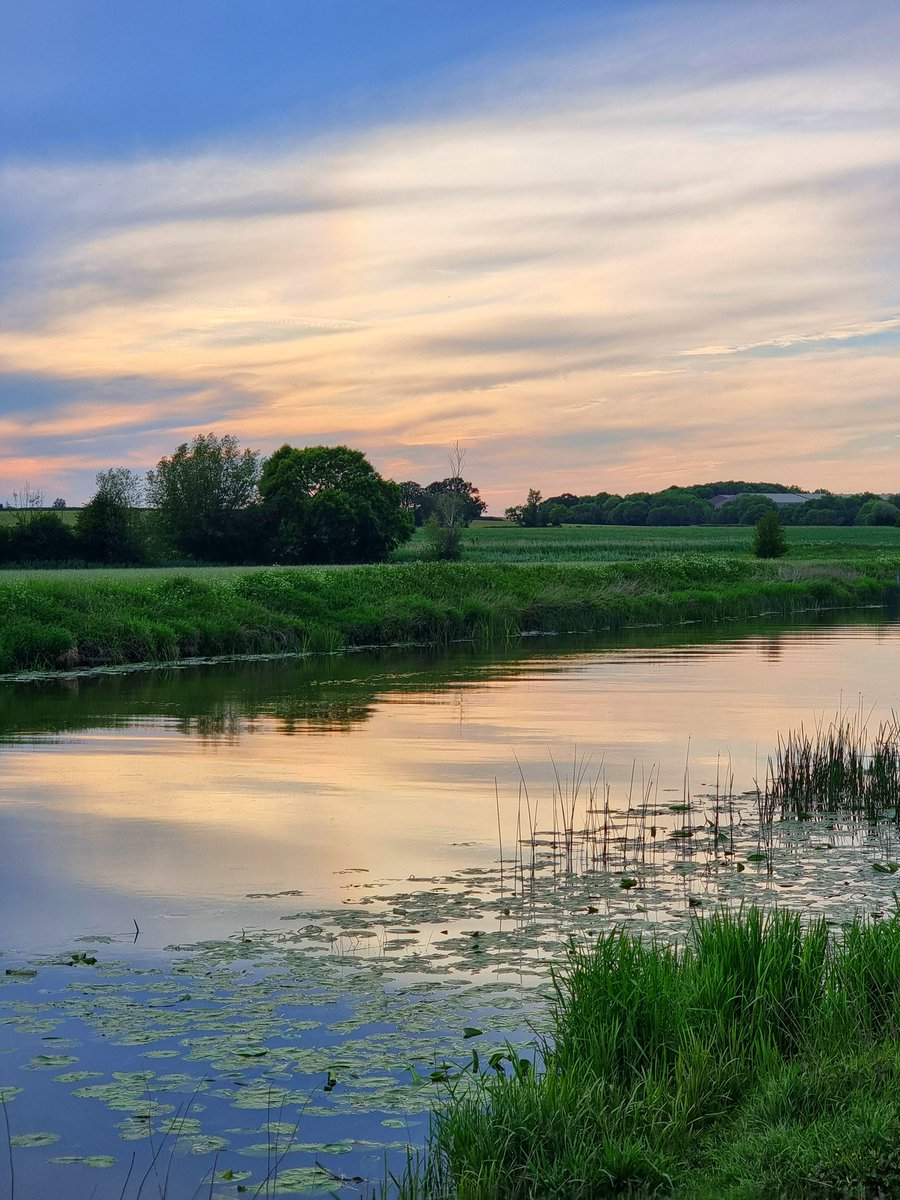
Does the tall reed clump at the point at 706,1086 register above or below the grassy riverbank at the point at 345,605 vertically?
below

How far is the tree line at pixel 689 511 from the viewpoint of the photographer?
134500 millimetres

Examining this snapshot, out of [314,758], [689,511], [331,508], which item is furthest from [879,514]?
[314,758]

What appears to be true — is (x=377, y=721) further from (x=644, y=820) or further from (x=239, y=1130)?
(x=239, y=1130)

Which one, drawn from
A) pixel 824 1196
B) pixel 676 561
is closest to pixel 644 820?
pixel 824 1196

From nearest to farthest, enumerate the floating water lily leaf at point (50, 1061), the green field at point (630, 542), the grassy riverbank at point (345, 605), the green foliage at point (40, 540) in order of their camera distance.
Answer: the floating water lily leaf at point (50, 1061) < the grassy riverbank at point (345, 605) < the green foliage at point (40, 540) < the green field at point (630, 542)

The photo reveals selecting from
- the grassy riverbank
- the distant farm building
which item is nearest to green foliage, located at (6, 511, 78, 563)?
the grassy riverbank

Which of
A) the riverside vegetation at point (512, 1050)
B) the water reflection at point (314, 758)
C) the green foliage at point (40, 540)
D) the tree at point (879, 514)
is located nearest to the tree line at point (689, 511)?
the tree at point (879, 514)

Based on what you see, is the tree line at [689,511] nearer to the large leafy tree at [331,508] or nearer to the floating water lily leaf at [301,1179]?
the large leafy tree at [331,508]

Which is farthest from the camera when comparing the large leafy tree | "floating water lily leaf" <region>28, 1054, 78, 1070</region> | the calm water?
the large leafy tree

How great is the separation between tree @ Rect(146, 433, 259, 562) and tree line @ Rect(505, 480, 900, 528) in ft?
185

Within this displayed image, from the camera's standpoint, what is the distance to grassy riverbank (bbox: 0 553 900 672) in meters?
30.4

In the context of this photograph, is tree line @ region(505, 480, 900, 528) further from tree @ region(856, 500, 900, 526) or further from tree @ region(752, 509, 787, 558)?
tree @ region(752, 509, 787, 558)

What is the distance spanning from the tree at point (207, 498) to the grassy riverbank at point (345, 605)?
22.8 m

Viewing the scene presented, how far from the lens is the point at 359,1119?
6152mm
